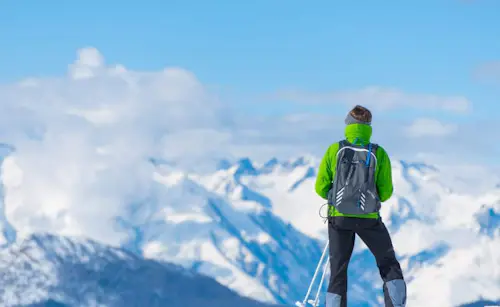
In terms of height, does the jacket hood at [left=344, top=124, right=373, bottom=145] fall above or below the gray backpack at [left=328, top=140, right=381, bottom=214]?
above

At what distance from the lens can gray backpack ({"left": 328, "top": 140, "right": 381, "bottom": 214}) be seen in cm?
1547

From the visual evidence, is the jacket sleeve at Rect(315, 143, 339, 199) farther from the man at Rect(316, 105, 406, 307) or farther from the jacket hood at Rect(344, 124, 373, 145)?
the jacket hood at Rect(344, 124, 373, 145)

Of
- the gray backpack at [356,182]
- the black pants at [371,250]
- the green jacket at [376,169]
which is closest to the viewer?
the gray backpack at [356,182]

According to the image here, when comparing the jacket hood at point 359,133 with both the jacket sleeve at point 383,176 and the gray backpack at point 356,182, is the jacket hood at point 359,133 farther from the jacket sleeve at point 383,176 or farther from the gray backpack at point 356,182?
the jacket sleeve at point 383,176

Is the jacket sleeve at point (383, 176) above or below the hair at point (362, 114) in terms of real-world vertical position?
below

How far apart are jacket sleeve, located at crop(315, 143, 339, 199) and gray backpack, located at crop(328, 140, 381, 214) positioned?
123mm

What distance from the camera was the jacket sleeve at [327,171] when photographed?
15734mm

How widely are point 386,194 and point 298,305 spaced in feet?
8.83

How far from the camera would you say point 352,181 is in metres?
15.5

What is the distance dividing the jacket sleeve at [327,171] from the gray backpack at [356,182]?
0.40ft

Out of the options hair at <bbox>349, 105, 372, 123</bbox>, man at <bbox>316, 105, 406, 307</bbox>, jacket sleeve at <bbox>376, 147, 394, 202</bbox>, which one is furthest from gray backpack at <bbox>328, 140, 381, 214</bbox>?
hair at <bbox>349, 105, 372, 123</bbox>

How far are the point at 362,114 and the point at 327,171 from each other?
1.20m

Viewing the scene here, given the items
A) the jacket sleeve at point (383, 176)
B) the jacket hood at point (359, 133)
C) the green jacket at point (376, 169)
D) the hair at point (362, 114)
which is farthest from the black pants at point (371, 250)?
the hair at point (362, 114)

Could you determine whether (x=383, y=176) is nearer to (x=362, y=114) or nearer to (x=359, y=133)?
(x=359, y=133)
